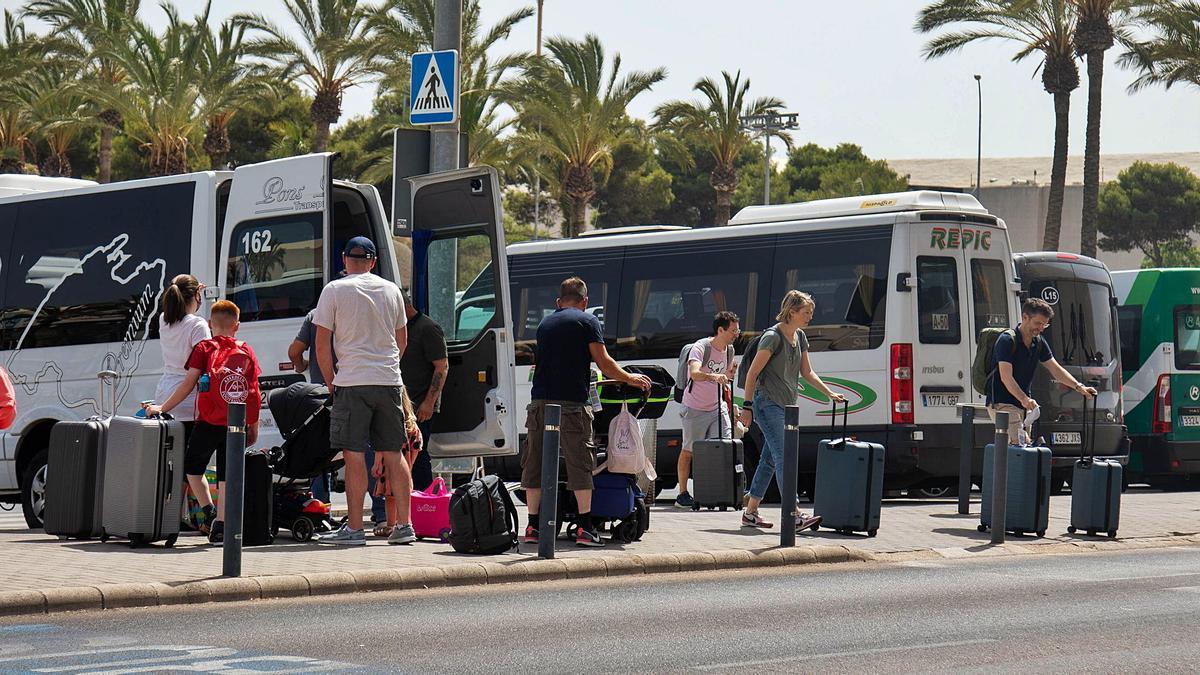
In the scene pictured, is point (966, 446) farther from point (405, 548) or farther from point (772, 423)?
point (405, 548)

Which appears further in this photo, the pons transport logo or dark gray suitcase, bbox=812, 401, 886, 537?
the pons transport logo

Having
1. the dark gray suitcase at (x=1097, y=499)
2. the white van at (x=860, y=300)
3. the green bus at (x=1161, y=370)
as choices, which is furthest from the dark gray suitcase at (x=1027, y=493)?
the green bus at (x=1161, y=370)

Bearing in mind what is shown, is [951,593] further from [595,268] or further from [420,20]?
[420,20]

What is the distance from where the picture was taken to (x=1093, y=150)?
39.9 metres

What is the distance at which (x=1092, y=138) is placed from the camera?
129 feet

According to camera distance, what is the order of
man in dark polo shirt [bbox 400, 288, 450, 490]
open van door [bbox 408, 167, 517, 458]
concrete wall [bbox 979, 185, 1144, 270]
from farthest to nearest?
concrete wall [bbox 979, 185, 1144, 270]
open van door [bbox 408, 167, 517, 458]
man in dark polo shirt [bbox 400, 288, 450, 490]

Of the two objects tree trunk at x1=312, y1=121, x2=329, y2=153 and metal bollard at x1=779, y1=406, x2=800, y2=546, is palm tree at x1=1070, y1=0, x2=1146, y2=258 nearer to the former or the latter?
tree trunk at x1=312, y1=121, x2=329, y2=153

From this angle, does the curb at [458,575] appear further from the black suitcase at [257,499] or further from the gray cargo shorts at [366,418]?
the black suitcase at [257,499]

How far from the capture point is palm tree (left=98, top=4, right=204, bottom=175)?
40.3m

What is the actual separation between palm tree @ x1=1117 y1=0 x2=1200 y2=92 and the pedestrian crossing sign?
28.0m

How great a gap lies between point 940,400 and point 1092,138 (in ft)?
82.2

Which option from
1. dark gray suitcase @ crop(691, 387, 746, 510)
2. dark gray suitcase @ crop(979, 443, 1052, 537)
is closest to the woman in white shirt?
dark gray suitcase @ crop(691, 387, 746, 510)

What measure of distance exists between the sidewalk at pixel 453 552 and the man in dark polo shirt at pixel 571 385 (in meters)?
0.52

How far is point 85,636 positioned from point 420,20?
3262 centimetres
